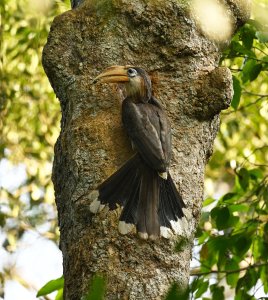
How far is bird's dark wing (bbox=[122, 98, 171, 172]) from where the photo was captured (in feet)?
12.1

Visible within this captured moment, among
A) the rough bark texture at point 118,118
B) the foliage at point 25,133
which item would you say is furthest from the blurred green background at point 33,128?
the rough bark texture at point 118,118

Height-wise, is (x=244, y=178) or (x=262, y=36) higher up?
(x=262, y=36)

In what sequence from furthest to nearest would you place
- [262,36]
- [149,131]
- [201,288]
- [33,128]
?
[33,128] < [201,288] < [262,36] < [149,131]

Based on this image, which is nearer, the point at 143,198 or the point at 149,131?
the point at 143,198

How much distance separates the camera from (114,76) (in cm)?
389

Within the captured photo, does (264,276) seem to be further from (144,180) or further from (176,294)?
(176,294)

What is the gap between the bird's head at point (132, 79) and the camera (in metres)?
3.89

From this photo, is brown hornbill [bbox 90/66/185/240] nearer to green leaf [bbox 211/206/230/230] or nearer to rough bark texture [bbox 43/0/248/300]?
rough bark texture [bbox 43/0/248/300]

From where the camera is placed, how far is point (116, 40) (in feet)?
13.6

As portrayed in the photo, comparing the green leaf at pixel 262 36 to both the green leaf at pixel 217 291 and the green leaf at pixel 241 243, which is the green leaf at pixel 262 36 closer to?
the green leaf at pixel 241 243

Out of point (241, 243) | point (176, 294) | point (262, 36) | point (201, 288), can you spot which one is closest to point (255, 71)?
point (262, 36)

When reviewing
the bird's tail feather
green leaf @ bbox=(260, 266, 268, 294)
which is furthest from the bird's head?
green leaf @ bbox=(260, 266, 268, 294)

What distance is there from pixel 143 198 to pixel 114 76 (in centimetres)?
60

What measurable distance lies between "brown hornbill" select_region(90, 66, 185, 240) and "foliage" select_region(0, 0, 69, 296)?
13.3 feet
